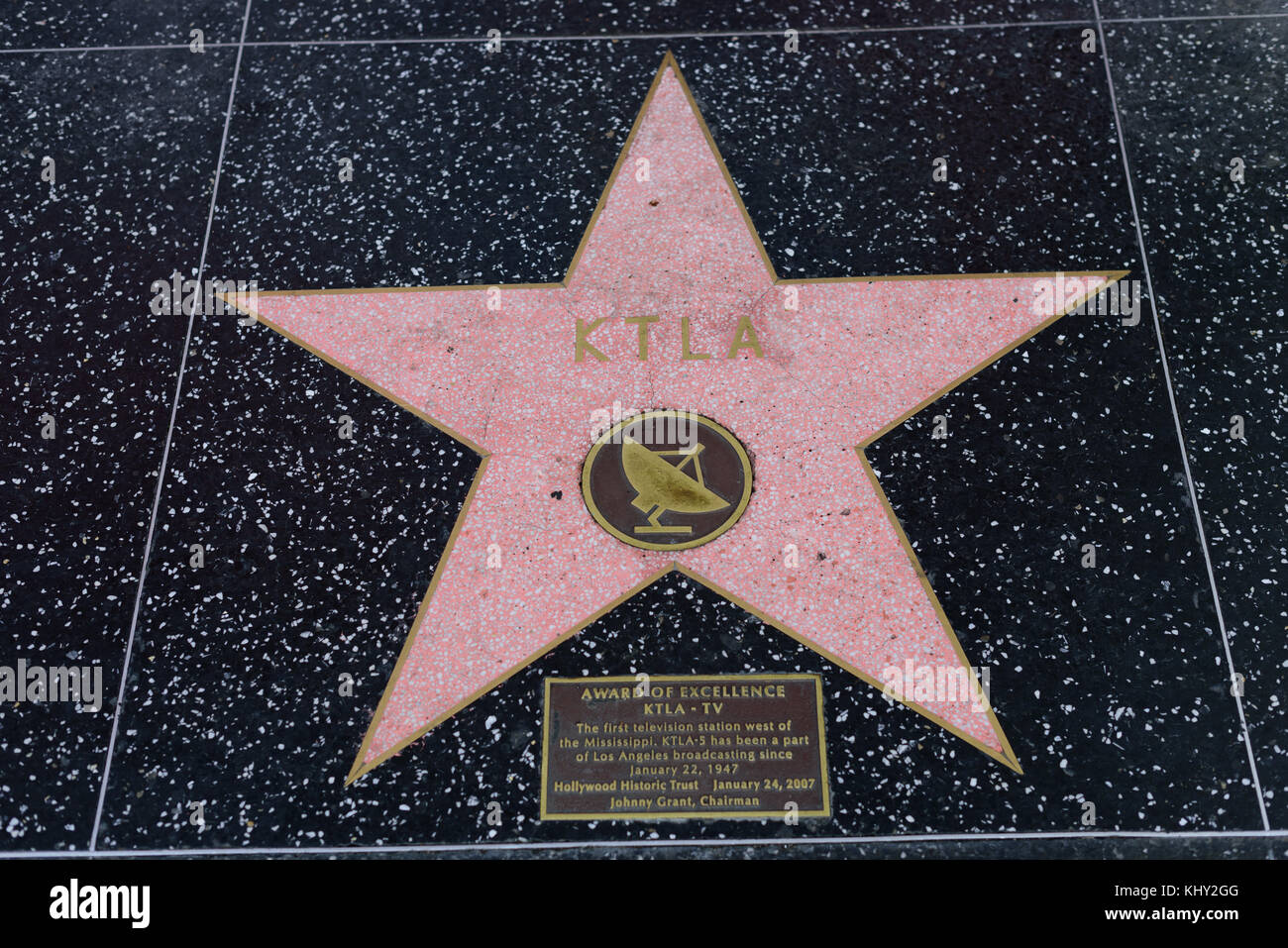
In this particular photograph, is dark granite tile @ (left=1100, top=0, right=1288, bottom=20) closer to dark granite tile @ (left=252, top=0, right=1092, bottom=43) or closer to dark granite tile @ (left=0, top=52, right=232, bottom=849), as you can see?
dark granite tile @ (left=252, top=0, right=1092, bottom=43)

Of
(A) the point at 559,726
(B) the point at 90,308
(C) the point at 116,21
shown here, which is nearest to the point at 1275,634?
(A) the point at 559,726

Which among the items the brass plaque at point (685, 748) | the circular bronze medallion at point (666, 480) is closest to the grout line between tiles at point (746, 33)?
the circular bronze medallion at point (666, 480)

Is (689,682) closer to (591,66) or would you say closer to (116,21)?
(591,66)

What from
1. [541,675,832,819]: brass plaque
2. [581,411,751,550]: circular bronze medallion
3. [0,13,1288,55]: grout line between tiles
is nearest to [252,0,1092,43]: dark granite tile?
[0,13,1288,55]: grout line between tiles

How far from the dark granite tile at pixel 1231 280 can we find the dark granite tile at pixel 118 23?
7.60ft

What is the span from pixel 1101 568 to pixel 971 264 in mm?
738

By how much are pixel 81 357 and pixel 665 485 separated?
4.39ft

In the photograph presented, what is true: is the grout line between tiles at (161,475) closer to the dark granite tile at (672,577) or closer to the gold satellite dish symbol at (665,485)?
the dark granite tile at (672,577)

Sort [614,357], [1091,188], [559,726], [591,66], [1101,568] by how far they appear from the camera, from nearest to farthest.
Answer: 1. [559,726]
2. [1101,568]
3. [614,357]
4. [1091,188]
5. [591,66]

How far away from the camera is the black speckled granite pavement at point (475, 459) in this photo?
1798 mm

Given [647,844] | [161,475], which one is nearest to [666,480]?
[647,844]

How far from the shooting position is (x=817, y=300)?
2.24 metres

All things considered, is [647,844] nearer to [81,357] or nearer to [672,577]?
[672,577]

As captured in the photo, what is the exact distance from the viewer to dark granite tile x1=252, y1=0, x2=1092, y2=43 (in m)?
2.63
